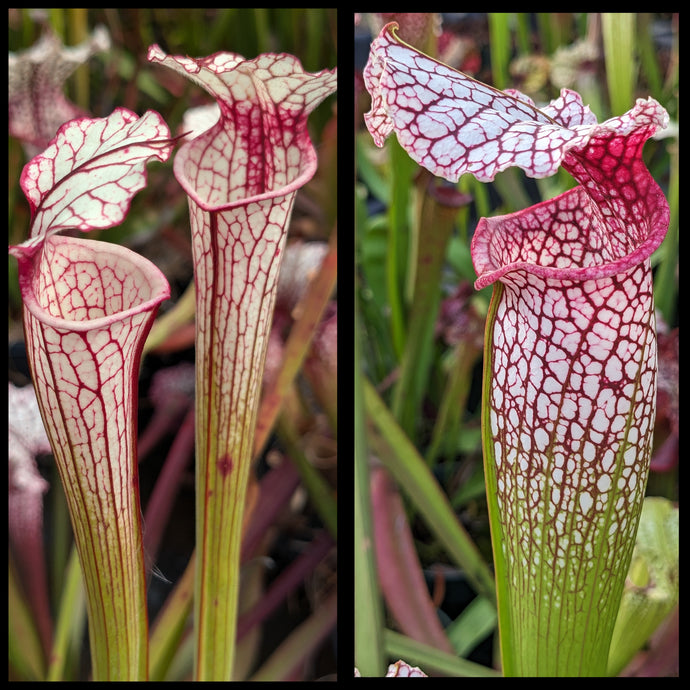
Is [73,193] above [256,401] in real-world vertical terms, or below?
above

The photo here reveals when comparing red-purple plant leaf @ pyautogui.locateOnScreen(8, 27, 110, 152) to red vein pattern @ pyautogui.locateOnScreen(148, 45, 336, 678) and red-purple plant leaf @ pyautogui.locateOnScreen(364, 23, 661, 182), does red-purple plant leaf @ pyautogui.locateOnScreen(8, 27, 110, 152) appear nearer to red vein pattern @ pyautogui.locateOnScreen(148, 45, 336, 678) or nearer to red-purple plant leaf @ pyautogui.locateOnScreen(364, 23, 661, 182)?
red vein pattern @ pyautogui.locateOnScreen(148, 45, 336, 678)

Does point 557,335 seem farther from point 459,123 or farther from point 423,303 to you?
point 423,303

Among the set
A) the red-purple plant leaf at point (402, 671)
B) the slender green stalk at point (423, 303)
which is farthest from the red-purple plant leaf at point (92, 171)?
the red-purple plant leaf at point (402, 671)

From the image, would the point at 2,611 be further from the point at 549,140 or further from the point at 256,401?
the point at 549,140

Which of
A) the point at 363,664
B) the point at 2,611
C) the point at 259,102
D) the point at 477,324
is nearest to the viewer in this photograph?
the point at 259,102

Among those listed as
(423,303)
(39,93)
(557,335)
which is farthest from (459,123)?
(39,93)

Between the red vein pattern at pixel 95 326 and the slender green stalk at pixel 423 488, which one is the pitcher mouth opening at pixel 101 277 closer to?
the red vein pattern at pixel 95 326

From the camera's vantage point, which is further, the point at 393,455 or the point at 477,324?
the point at 477,324

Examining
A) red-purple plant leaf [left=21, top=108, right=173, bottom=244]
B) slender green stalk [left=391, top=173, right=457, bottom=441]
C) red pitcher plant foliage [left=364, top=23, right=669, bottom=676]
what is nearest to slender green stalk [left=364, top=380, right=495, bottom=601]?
slender green stalk [left=391, top=173, right=457, bottom=441]
